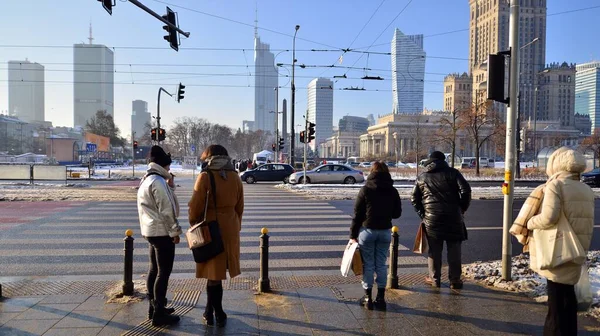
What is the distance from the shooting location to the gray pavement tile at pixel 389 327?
428cm

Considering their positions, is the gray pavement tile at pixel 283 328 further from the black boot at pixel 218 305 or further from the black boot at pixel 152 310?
the black boot at pixel 152 310

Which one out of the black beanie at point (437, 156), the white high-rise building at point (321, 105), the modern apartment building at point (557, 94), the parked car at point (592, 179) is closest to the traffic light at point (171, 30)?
the black beanie at point (437, 156)

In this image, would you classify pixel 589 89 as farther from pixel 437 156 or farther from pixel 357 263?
pixel 357 263

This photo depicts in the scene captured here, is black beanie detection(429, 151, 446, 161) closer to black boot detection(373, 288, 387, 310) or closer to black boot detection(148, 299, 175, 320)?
black boot detection(373, 288, 387, 310)

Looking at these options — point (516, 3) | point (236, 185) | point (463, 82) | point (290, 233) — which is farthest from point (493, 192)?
point (463, 82)

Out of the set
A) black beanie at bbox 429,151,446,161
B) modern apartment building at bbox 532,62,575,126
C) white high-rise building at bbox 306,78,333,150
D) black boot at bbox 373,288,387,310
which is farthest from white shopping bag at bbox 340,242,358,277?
modern apartment building at bbox 532,62,575,126

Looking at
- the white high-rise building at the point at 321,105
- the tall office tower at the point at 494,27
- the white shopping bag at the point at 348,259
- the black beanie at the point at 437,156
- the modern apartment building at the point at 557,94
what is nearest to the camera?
the white shopping bag at the point at 348,259

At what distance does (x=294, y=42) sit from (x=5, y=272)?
25.2 meters

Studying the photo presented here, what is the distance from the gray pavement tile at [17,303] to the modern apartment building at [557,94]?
56625 millimetres

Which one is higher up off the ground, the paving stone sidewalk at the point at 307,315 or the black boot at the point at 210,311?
the black boot at the point at 210,311

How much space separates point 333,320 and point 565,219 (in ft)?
8.11

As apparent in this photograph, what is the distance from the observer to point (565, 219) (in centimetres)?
350

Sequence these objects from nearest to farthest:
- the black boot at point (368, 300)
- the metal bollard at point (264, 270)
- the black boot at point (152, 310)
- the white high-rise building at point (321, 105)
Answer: the black boot at point (152, 310)
the black boot at point (368, 300)
the metal bollard at point (264, 270)
the white high-rise building at point (321, 105)

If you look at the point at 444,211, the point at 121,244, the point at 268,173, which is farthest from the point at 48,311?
the point at 268,173
